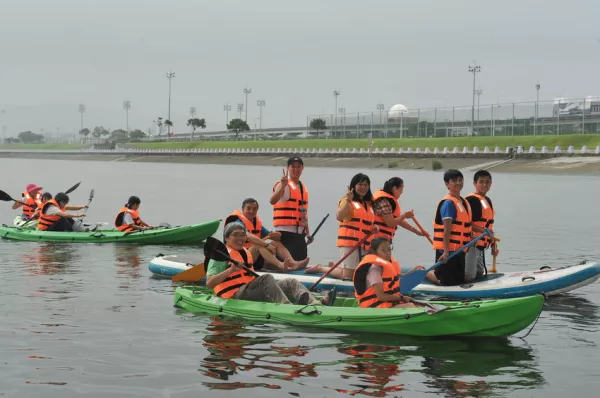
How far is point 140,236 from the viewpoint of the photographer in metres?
21.2

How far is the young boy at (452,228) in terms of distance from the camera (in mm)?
11875

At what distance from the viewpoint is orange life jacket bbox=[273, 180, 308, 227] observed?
13.6 m

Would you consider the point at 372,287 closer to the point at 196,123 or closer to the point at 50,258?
the point at 50,258

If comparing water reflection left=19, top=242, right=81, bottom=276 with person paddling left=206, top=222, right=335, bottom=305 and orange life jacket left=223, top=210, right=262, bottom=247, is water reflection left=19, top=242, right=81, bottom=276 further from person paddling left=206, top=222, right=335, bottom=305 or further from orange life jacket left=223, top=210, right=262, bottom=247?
Result: person paddling left=206, top=222, right=335, bottom=305


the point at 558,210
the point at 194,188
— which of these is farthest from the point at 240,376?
the point at 194,188

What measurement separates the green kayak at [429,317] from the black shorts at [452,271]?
2016 mm

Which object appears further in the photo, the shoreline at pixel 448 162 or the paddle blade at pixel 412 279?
the shoreline at pixel 448 162

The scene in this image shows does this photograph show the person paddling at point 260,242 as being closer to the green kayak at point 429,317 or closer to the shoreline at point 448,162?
the green kayak at point 429,317

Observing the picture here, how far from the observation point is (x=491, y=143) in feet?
304

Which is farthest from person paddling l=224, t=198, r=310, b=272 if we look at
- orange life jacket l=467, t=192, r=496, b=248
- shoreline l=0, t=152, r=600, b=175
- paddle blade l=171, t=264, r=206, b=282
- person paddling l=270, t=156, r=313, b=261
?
shoreline l=0, t=152, r=600, b=175

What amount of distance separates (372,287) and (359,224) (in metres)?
1.93

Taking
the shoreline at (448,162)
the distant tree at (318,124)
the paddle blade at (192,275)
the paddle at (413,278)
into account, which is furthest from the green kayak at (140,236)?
the distant tree at (318,124)

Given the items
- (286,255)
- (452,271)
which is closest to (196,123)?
(286,255)

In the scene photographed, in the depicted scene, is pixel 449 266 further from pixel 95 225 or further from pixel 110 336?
pixel 95 225
